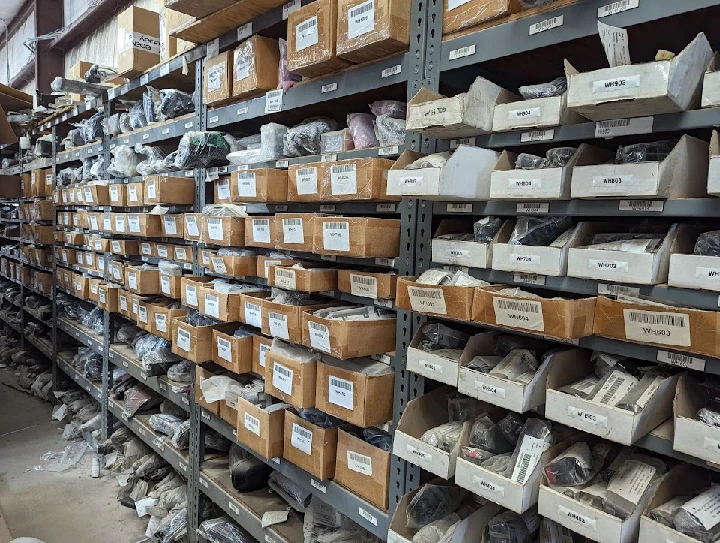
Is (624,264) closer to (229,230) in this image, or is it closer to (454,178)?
(454,178)

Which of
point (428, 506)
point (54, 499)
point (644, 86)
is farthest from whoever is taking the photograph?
point (54, 499)

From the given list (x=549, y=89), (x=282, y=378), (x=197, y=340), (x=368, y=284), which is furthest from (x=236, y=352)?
(x=549, y=89)

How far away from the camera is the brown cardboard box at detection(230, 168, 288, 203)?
6.08 ft

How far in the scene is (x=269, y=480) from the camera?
7.58 ft

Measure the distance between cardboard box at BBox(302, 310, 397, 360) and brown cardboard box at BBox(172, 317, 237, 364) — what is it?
2.68 feet

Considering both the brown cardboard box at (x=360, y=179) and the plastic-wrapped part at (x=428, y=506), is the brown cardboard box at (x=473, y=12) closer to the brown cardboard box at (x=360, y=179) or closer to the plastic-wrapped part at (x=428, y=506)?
the brown cardboard box at (x=360, y=179)

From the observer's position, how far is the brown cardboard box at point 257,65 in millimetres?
1967

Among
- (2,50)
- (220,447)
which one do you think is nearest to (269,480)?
(220,447)

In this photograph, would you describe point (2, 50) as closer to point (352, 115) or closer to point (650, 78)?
point (352, 115)

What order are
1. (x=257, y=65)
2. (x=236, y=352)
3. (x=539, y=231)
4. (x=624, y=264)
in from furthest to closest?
(x=236, y=352) < (x=257, y=65) < (x=539, y=231) < (x=624, y=264)

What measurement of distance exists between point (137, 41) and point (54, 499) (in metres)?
2.60

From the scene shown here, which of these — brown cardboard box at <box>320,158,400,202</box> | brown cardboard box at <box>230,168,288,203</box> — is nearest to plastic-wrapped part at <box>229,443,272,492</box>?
brown cardboard box at <box>230,168,288,203</box>

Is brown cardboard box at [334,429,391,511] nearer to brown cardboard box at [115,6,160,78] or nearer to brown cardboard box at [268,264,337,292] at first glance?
brown cardboard box at [268,264,337,292]

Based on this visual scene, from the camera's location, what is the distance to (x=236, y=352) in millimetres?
2078
